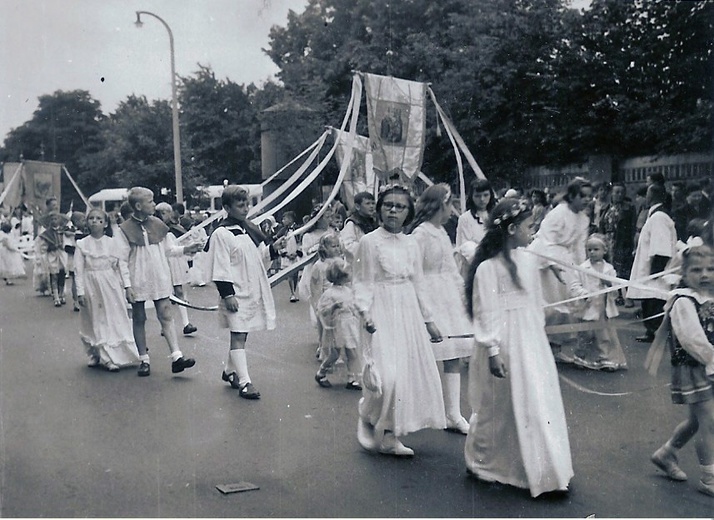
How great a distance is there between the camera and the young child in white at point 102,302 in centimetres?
816

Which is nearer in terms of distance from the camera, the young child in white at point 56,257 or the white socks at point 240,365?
the white socks at point 240,365

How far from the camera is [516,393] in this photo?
168 inches

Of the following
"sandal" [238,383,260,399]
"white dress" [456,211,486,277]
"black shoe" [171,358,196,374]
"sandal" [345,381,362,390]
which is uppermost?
"white dress" [456,211,486,277]

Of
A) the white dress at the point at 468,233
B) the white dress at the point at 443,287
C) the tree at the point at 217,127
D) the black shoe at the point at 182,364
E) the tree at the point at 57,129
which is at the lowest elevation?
the black shoe at the point at 182,364

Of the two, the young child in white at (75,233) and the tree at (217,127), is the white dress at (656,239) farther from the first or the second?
the young child in white at (75,233)

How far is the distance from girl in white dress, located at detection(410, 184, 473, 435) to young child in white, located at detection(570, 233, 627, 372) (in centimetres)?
176

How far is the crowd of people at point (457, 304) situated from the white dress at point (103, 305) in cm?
1

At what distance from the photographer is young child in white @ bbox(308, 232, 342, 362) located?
8.09m

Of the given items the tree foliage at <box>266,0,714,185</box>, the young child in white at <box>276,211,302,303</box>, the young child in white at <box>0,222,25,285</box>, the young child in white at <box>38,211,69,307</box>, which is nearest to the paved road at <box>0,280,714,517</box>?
A: the young child in white at <box>38,211,69,307</box>

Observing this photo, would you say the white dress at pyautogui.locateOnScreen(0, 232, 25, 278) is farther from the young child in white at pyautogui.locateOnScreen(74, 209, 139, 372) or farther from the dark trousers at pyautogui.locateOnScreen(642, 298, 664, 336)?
the dark trousers at pyautogui.locateOnScreen(642, 298, 664, 336)

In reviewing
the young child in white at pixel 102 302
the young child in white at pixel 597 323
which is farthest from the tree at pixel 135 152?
the young child in white at pixel 597 323

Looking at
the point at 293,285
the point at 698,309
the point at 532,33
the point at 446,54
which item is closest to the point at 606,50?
the point at 532,33

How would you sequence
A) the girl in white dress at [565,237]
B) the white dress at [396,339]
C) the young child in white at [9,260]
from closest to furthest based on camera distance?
1. the white dress at [396,339]
2. the girl in white dress at [565,237]
3. the young child in white at [9,260]

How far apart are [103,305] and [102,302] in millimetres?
33
